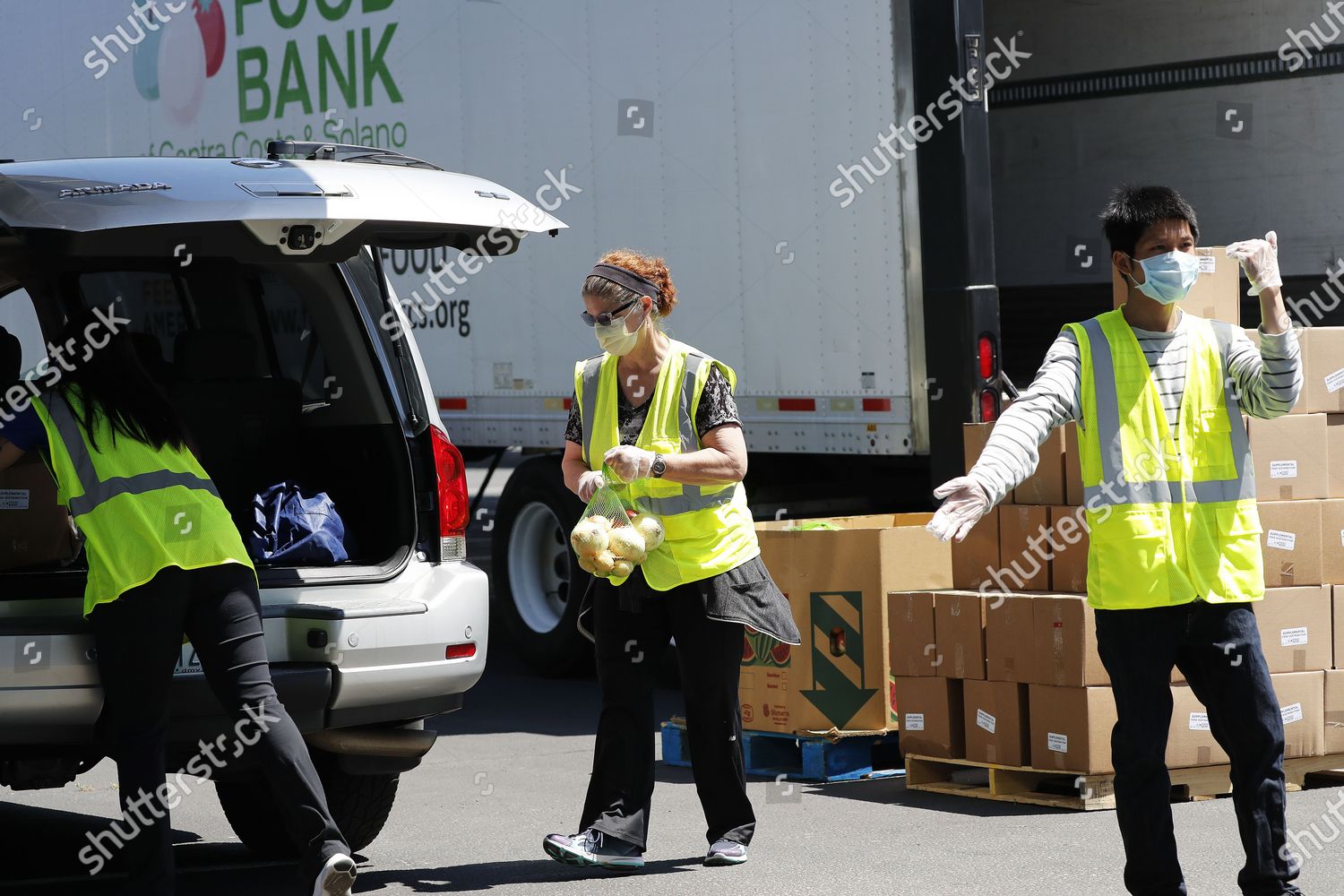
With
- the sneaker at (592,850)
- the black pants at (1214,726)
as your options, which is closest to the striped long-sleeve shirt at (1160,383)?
the black pants at (1214,726)

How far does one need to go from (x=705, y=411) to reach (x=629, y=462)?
35cm

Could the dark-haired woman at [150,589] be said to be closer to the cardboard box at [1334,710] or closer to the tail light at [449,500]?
the tail light at [449,500]

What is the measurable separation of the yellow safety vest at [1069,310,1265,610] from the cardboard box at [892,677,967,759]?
226cm

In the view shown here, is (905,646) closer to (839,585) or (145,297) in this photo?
(839,585)

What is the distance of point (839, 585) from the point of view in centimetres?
701

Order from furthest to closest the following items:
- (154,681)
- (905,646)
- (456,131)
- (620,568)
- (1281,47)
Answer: (456,131)
(1281,47)
(905,646)
(620,568)
(154,681)

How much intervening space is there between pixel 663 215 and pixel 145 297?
3329 millimetres

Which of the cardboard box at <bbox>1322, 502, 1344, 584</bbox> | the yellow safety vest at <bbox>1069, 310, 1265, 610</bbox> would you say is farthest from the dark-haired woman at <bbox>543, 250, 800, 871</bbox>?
the cardboard box at <bbox>1322, 502, 1344, 584</bbox>

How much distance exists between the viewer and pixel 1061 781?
21.2ft

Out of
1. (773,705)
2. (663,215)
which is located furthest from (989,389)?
(663,215)

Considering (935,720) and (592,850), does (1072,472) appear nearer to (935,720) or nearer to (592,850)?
(935,720)

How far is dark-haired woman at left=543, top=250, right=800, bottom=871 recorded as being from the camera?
5.41 meters

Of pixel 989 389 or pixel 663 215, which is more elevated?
pixel 663 215

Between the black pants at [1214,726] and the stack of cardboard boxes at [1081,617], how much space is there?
188cm
